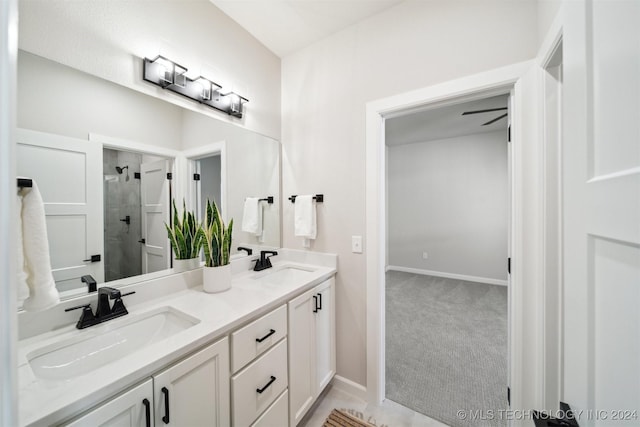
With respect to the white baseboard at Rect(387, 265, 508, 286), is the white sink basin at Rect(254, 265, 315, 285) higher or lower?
higher

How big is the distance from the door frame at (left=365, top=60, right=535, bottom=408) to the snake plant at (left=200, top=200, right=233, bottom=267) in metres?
0.95

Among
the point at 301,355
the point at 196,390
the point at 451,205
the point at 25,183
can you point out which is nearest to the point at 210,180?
the point at 25,183

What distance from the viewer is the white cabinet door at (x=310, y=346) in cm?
135

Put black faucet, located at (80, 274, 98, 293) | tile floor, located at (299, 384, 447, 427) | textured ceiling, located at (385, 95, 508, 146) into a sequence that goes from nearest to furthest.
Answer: black faucet, located at (80, 274, 98, 293) < tile floor, located at (299, 384, 447, 427) < textured ceiling, located at (385, 95, 508, 146)

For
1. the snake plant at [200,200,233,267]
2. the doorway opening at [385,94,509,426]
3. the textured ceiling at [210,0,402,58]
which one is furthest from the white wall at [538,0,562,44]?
the snake plant at [200,200,233,267]

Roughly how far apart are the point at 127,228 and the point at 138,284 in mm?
295

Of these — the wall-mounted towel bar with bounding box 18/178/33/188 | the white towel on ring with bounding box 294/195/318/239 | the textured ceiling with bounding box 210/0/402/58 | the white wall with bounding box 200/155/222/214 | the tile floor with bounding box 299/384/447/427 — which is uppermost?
the textured ceiling with bounding box 210/0/402/58

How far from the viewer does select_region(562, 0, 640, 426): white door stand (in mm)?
378

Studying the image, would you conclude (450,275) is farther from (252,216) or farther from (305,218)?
(252,216)

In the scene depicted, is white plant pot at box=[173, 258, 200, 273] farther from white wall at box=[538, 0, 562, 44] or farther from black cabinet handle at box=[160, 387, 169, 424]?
white wall at box=[538, 0, 562, 44]

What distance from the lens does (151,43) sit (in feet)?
4.18

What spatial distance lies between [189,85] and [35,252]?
3.90 feet

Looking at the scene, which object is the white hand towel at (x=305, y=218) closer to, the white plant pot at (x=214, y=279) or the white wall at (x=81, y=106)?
the white plant pot at (x=214, y=279)

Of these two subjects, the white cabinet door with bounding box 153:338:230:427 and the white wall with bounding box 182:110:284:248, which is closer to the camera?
the white cabinet door with bounding box 153:338:230:427
